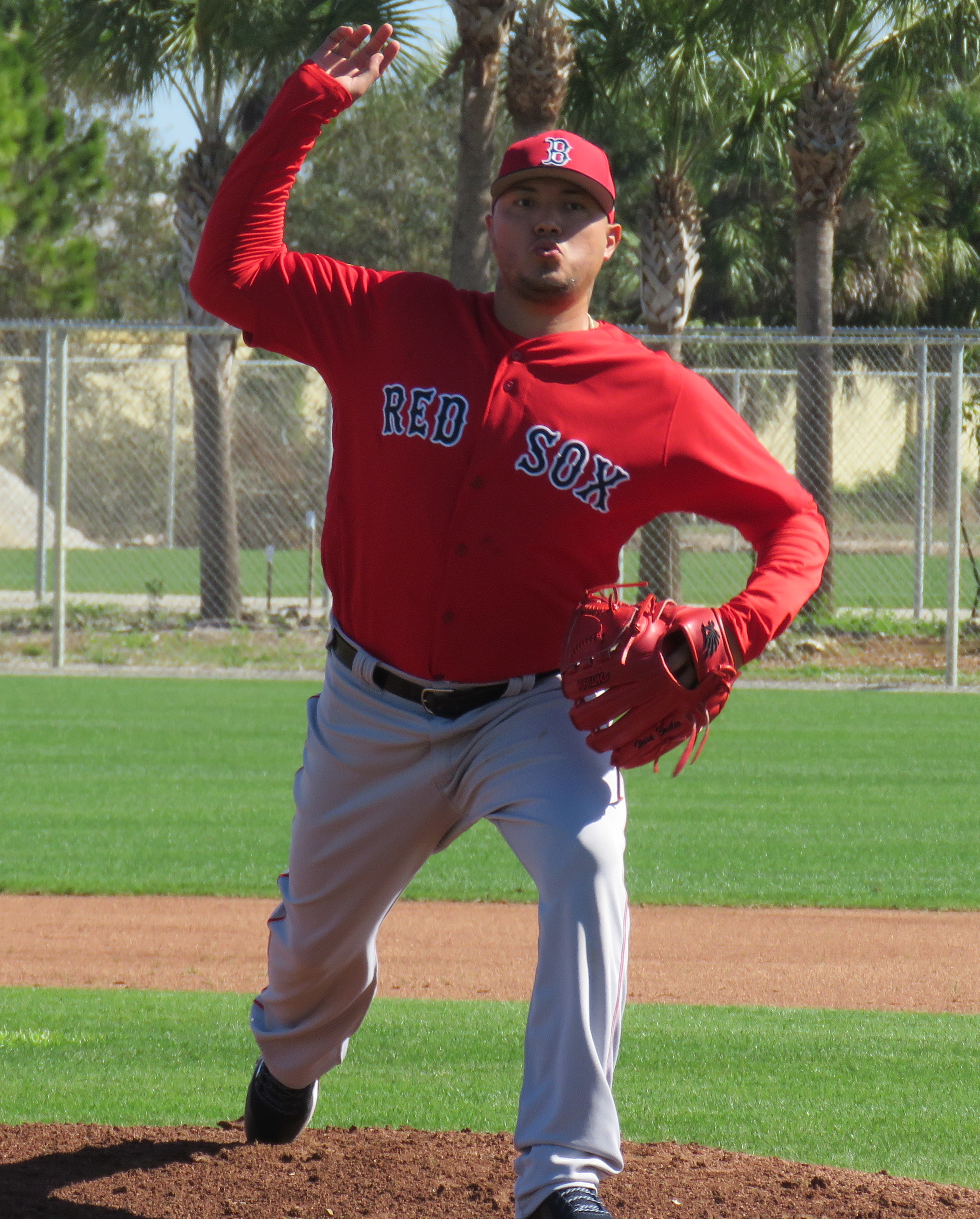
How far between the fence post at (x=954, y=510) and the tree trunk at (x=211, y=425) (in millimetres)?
7300

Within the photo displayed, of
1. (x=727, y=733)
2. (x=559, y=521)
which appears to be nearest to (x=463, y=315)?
(x=559, y=521)

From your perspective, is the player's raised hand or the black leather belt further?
the player's raised hand

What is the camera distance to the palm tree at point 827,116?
14.7 m

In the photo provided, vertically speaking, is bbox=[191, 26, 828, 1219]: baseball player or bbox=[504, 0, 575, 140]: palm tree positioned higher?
bbox=[504, 0, 575, 140]: palm tree

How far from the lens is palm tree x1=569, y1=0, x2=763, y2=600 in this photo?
1462cm

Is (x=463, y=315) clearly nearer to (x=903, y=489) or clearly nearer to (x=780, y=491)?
(x=780, y=491)

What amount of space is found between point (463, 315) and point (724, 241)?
28.2 metres

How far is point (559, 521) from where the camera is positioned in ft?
10.1

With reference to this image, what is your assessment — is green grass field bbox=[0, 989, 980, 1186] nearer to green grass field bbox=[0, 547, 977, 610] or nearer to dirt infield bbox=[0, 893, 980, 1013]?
dirt infield bbox=[0, 893, 980, 1013]

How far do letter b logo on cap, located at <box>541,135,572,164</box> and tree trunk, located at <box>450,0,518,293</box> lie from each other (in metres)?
10.4

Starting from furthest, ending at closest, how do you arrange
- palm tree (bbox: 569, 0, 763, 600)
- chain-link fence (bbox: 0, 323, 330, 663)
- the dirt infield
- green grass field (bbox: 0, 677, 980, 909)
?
chain-link fence (bbox: 0, 323, 330, 663) → palm tree (bbox: 569, 0, 763, 600) → green grass field (bbox: 0, 677, 980, 909) → the dirt infield

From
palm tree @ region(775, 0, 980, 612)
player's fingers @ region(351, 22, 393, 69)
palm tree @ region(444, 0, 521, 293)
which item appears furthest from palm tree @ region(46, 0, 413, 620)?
player's fingers @ region(351, 22, 393, 69)

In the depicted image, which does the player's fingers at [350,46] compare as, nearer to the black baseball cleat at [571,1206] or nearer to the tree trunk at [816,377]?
the black baseball cleat at [571,1206]

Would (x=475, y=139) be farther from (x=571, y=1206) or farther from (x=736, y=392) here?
(x=571, y=1206)
